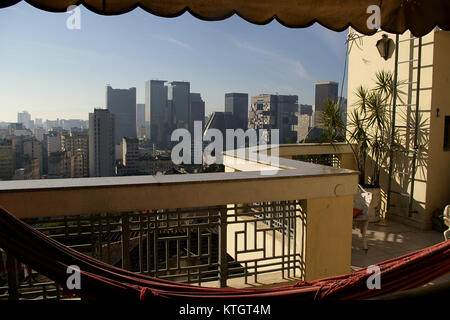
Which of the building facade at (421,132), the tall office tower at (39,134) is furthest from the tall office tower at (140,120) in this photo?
the building facade at (421,132)

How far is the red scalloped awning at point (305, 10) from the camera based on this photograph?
194 cm

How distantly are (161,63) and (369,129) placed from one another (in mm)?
23221

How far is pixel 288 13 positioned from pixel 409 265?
1.65 m

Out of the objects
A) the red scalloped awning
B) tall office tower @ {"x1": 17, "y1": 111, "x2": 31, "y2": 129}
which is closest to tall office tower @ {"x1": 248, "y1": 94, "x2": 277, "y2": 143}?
the red scalloped awning

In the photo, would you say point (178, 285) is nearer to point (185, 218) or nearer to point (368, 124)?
point (185, 218)

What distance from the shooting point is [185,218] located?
2555 millimetres

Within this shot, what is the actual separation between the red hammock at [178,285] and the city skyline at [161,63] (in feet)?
22.1

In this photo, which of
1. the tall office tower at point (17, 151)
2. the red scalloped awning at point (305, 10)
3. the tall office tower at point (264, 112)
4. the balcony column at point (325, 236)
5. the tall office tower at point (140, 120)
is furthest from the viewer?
the tall office tower at point (140, 120)

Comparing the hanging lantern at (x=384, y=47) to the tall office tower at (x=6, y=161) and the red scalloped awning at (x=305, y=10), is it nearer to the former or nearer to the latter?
the red scalloped awning at (x=305, y=10)

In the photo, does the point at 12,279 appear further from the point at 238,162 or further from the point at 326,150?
the point at 326,150

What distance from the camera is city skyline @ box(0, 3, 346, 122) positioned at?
10992 millimetres

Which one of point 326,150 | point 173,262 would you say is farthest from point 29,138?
point 326,150
